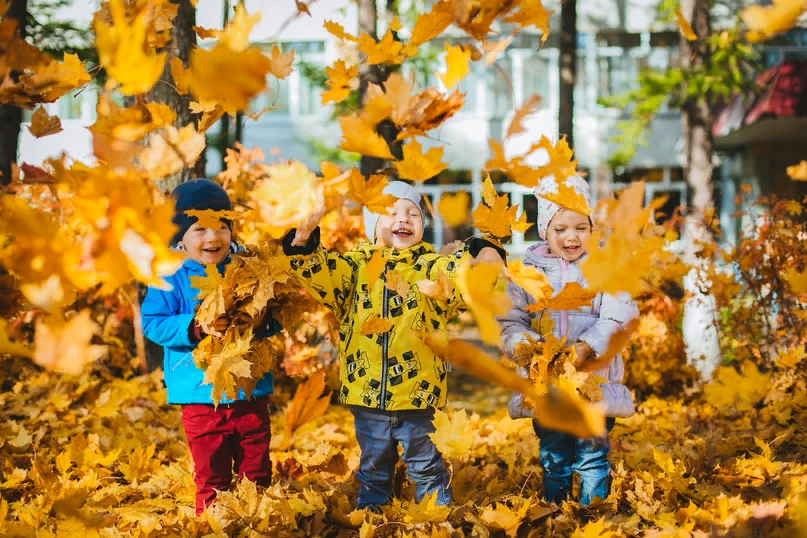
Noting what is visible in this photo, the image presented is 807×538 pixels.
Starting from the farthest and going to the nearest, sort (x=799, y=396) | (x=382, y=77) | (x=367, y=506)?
(x=382, y=77) → (x=799, y=396) → (x=367, y=506)

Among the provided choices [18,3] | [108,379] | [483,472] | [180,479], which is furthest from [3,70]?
[18,3]

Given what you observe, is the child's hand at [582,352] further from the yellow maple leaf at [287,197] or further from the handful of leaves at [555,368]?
the yellow maple leaf at [287,197]

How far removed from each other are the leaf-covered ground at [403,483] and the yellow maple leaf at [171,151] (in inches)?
49.2

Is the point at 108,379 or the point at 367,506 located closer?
the point at 367,506

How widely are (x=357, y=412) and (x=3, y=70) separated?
5.22 feet

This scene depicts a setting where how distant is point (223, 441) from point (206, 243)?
78 centimetres

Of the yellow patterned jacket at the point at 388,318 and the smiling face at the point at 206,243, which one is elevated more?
the smiling face at the point at 206,243

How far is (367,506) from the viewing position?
257 cm

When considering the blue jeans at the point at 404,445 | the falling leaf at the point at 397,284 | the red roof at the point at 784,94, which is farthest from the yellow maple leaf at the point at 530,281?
the red roof at the point at 784,94

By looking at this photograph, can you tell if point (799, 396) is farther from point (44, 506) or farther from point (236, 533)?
point (44, 506)

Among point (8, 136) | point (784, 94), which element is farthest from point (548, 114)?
point (8, 136)

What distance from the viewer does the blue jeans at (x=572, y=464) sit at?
261cm

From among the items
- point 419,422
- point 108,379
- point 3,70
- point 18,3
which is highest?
point 18,3

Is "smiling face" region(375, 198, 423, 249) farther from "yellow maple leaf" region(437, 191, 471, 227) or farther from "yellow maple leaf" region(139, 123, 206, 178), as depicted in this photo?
"yellow maple leaf" region(139, 123, 206, 178)
